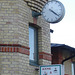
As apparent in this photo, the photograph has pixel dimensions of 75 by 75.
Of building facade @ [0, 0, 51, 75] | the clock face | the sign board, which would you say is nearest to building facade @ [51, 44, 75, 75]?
building facade @ [0, 0, 51, 75]

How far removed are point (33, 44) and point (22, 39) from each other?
4.16ft

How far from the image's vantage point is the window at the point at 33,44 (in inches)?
469

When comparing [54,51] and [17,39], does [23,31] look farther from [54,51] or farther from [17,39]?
[54,51]

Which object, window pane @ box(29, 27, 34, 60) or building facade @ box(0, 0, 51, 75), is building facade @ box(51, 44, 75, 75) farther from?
window pane @ box(29, 27, 34, 60)

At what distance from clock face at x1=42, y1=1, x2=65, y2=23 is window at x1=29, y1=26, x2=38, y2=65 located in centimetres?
113

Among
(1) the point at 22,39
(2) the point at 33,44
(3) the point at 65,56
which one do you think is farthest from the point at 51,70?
(3) the point at 65,56

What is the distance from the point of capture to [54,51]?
52.5 feet

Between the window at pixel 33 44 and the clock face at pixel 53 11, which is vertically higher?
the clock face at pixel 53 11

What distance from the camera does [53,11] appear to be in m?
11.3

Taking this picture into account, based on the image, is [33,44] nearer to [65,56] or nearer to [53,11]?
[53,11]

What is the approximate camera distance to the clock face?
11062 millimetres

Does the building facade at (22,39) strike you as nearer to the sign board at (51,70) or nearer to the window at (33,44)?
the window at (33,44)

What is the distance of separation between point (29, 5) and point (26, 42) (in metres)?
1.68

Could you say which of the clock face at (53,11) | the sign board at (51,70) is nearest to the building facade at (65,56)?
the clock face at (53,11)
